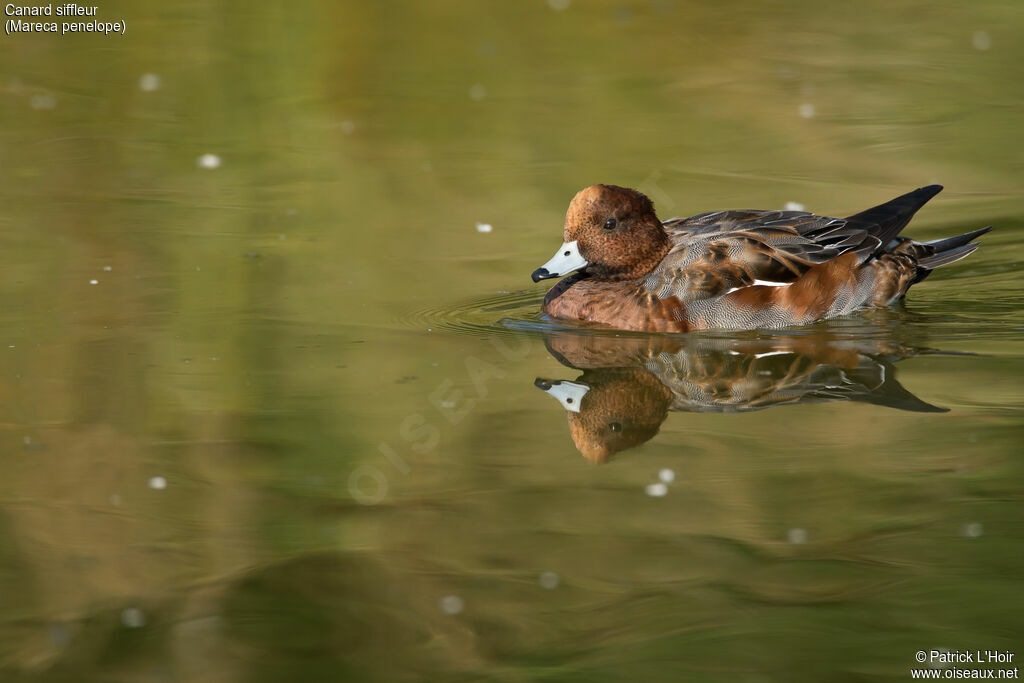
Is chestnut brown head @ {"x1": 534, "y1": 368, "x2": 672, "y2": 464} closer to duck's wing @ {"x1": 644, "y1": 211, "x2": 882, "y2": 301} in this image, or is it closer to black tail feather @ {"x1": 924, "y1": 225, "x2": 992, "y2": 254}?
duck's wing @ {"x1": 644, "y1": 211, "x2": 882, "y2": 301}

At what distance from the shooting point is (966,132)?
12406 mm

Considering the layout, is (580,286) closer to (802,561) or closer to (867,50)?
(802,561)

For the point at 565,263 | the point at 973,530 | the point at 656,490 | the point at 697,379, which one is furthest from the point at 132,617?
the point at 565,263

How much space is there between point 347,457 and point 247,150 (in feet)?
23.1

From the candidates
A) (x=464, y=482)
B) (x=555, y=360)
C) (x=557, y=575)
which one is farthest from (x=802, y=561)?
(x=555, y=360)

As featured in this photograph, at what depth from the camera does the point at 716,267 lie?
7574 mm

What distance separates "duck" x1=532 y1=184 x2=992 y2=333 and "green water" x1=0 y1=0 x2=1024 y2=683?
0.20m

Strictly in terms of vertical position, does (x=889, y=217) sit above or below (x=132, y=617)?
above

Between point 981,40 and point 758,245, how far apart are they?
31.1ft

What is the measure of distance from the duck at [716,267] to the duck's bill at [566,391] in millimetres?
985

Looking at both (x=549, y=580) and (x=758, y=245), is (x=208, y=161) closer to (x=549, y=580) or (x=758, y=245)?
(x=758, y=245)

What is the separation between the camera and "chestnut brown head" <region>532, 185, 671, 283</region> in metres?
7.82

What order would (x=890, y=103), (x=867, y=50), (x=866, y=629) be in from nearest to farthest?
(x=866, y=629) < (x=890, y=103) < (x=867, y=50)

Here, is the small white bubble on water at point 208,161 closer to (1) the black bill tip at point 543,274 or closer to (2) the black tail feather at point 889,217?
(1) the black bill tip at point 543,274
